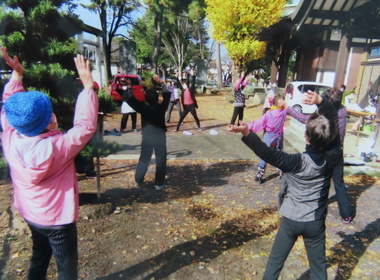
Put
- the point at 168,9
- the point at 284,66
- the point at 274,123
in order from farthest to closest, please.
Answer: the point at 284,66
the point at 168,9
the point at 274,123

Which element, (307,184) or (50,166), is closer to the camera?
(50,166)

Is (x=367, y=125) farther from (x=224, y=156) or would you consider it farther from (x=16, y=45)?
(x=16, y=45)

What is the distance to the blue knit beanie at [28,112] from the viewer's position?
5.08ft

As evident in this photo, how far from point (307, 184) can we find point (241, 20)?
1540cm

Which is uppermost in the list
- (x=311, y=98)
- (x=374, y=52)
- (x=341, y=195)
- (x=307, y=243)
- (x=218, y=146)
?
(x=374, y=52)

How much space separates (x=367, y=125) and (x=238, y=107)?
4399 mm

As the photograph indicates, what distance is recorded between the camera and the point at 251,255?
298 cm

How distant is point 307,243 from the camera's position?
2172 millimetres

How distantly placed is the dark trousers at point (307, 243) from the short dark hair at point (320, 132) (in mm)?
597

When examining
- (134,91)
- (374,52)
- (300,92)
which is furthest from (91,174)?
(374,52)

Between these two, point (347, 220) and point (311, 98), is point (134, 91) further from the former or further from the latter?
point (347, 220)

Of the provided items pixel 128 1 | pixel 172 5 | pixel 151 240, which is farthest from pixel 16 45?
pixel 128 1

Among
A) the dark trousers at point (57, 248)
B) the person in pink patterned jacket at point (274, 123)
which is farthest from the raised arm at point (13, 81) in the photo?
the person in pink patterned jacket at point (274, 123)

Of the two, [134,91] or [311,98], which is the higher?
[311,98]
